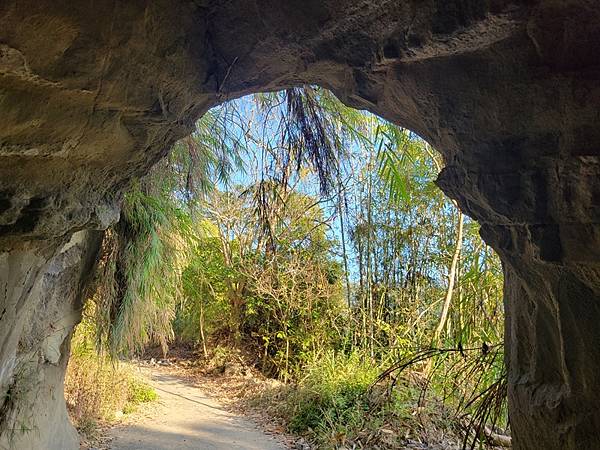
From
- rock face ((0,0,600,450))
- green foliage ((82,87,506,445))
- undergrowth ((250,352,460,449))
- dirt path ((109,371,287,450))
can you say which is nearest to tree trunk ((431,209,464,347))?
green foliage ((82,87,506,445))

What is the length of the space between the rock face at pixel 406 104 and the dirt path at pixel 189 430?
3239 millimetres

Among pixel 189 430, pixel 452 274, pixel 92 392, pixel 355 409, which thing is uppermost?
pixel 452 274

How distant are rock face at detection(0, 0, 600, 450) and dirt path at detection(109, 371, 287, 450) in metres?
3.24

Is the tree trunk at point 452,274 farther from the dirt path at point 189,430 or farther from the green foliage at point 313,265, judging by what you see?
the dirt path at point 189,430

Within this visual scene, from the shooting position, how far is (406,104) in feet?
6.04

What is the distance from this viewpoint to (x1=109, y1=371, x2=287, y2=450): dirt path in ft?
16.0

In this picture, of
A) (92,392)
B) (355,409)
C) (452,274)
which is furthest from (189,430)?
(452,274)

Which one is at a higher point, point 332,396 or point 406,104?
point 406,104

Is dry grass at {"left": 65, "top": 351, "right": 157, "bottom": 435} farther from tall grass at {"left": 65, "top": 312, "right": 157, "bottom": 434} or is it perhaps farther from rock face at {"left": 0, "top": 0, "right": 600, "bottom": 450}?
rock face at {"left": 0, "top": 0, "right": 600, "bottom": 450}

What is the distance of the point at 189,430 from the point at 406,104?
485 centimetres

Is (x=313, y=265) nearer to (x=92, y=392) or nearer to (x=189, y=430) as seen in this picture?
(x=189, y=430)

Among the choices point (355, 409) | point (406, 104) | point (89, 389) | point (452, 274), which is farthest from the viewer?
point (452, 274)

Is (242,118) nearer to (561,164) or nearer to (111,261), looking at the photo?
(111,261)

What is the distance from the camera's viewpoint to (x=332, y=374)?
19.4 ft
